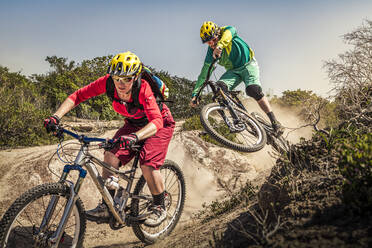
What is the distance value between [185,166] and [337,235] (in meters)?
5.24

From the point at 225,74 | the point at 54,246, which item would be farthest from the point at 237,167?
the point at 54,246

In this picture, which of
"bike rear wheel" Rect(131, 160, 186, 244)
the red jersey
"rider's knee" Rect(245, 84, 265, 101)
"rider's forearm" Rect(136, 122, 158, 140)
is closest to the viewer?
"rider's forearm" Rect(136, 122, 158, 140)

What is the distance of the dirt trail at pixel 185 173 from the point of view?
438 centimetres

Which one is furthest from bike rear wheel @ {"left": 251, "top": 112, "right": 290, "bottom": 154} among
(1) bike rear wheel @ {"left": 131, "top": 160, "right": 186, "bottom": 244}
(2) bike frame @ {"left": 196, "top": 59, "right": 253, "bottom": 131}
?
(1) bike rear wheel @ {"left": 131, "top": 160, "right": 186, "bottom": 244}

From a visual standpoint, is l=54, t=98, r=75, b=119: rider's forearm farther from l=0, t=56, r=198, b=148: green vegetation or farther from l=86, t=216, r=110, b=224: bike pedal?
l=0, t=56, r=198, b=148: green vegetation

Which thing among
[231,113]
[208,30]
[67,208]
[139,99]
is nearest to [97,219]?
[67,208]

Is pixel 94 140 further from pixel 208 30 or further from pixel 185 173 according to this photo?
pixel 185 173

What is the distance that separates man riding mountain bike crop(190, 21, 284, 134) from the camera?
5.16m

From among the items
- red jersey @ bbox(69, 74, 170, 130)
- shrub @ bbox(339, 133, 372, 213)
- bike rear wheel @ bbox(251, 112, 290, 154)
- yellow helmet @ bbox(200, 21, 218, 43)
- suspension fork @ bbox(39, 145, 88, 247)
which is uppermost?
yellow helmet @ bbox(200, 21, 218, 43)

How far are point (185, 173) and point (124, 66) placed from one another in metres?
4.22

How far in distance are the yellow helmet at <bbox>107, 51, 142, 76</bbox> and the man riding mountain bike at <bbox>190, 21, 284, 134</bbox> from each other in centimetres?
217

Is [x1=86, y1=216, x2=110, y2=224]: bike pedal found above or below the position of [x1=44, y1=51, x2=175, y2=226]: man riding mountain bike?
below

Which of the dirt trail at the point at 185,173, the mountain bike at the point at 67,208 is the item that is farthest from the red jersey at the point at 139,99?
the dirt trail at the point at 185,173

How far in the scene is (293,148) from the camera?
3.54m
